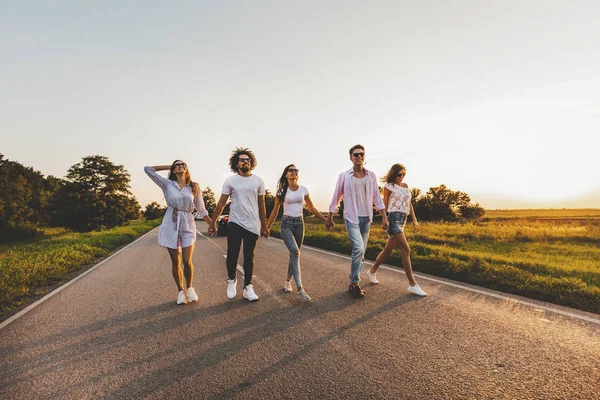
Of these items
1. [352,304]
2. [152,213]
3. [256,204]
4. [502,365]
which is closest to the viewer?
[502,365]

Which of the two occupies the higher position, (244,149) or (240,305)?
(244,149)

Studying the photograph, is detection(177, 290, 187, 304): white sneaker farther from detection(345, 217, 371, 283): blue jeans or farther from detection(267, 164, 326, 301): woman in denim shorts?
detection(345, 217, 371, 283): blue jeans

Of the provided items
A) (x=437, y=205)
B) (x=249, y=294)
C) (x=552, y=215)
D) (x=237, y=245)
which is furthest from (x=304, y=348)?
(x=552, y=215)

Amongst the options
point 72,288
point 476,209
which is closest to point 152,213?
point 476,209

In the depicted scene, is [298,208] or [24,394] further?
[298,208]

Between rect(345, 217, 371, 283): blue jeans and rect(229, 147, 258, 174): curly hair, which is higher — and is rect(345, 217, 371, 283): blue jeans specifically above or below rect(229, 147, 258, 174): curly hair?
below

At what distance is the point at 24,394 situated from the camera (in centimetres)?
245

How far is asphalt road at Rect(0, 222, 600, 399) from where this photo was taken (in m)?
2.46

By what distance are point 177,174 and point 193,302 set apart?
199cm

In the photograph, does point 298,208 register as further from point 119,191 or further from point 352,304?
point 119,191

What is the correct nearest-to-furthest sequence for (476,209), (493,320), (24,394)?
(24,394) < (493,320) < (476,209)

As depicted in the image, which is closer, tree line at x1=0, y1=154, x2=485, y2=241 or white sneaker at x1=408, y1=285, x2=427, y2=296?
white sneaker at x1=408, y1=285, x2=427, y2=296

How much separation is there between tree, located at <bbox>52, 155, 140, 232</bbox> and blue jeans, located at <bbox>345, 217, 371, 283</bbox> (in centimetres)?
4487

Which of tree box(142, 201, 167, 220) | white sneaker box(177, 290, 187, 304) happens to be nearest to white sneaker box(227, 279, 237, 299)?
white sneaker box(177, 290, 187, 304)
